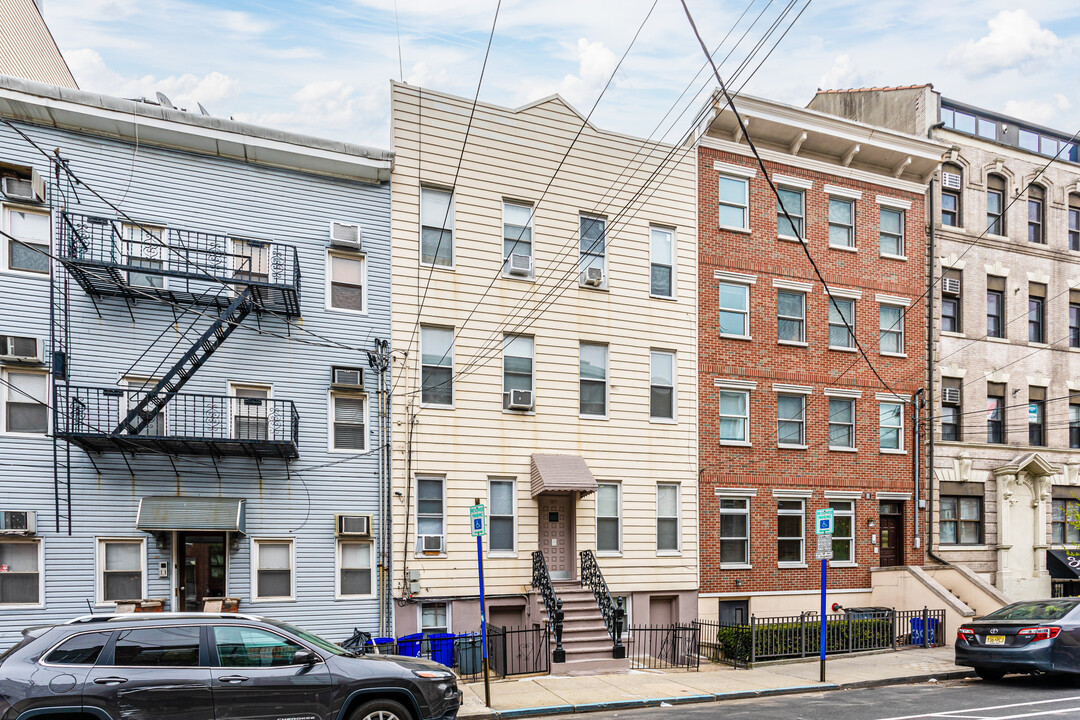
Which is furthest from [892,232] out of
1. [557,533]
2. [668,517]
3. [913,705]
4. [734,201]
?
[913,705]

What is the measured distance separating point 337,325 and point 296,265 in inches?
62.1

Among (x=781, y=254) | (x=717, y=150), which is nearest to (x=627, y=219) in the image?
(x=717, y=150)

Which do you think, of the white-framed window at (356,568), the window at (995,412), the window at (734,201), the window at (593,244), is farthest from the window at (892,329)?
the white-framed window at (356,568)

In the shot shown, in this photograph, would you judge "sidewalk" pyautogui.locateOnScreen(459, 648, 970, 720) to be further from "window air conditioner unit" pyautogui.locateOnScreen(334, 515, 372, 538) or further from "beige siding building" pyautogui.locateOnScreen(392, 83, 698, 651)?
"window air conditioner unit" pyautogui.locateOnScreen(334, 515, 372, 538)

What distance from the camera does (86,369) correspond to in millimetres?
15492

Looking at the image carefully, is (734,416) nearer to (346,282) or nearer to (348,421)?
(348,421)

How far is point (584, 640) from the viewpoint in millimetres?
16734

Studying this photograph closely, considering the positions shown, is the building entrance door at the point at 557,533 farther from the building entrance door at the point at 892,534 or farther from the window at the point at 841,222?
the window at the point at 841,222

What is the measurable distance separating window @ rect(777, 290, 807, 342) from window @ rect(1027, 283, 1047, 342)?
8.84 metres

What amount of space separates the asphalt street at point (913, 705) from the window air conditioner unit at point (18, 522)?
33.9 feet

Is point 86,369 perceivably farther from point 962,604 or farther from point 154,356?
point 962,604

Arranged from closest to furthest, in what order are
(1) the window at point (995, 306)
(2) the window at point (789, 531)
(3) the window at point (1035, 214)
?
(2) the window at point (789, 531) < (1) the window at point (995, 306) < (3) the window at point (1035, 214)

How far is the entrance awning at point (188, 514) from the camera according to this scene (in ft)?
50.2

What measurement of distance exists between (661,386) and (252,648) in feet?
42.4
